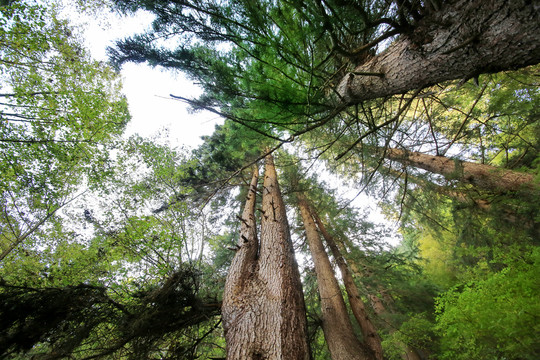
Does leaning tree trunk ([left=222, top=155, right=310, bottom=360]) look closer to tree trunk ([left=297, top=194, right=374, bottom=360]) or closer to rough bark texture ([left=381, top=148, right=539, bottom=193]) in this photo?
tree trunk ([left=297, top=194, right=374, bottom=360])

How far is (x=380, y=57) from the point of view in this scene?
78.1 inches

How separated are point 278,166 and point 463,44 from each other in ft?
5.74

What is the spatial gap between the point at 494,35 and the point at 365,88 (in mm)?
973

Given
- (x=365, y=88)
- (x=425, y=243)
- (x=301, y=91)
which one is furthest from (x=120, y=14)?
(x=425, y=243)

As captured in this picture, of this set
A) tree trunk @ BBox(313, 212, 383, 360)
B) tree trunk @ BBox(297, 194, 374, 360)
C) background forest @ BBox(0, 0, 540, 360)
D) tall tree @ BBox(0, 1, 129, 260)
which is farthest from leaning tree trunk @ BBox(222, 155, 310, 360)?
tall tree @ BBox(0, 1, 129, 260)

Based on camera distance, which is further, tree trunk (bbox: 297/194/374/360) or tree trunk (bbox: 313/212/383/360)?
tree trunk (bbox: 313/212/383/360)

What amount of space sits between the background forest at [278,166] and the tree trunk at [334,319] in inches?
2.3

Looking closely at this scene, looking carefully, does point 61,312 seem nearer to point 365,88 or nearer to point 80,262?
point 80,262

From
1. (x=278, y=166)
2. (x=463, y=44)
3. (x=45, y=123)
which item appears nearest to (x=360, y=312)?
(x=278, y=166)

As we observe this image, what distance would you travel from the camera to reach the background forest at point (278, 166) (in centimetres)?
169

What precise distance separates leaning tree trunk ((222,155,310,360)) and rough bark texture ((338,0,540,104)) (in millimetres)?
2621

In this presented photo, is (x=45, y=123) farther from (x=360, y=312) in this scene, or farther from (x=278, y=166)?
(x=360, y=312)

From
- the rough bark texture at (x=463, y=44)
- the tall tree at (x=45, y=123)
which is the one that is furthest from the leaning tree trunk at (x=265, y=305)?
the tall tree at (x=45, y=123)

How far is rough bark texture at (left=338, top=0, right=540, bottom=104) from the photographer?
1153 millimetres
